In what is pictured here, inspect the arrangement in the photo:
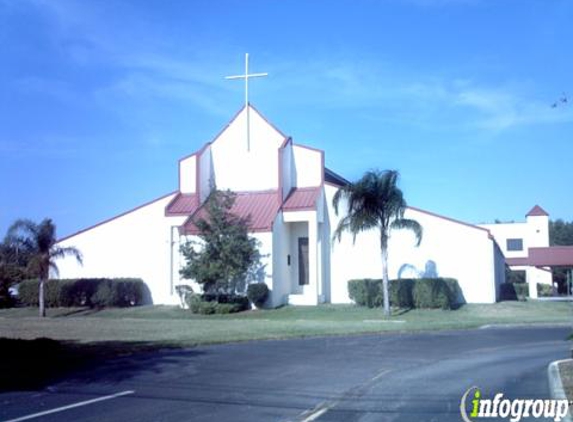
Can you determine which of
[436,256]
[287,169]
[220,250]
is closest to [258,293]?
[220,250]

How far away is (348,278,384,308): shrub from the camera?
3638 centimetres

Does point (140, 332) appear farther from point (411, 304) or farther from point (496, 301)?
point (496, 301)

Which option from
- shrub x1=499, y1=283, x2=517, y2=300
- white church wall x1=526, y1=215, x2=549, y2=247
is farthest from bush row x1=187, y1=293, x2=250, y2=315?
white church wall x1=526, y1=215, x2=549, y2=247

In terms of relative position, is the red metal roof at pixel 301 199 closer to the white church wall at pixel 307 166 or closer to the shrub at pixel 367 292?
the white church wall at pixel 307 166

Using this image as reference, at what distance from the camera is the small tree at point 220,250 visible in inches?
1423

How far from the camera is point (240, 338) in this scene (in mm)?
20391

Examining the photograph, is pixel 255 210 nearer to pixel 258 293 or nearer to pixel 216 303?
pixel 258 293

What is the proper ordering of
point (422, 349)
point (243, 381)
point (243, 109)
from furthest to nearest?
point (243, 109) < point (422, 349) < point (243, 381)

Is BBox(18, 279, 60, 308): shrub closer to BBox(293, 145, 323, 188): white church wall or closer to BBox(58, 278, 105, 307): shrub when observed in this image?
BBox(58, 278, 105, 307): shrub

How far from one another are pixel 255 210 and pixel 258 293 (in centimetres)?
522

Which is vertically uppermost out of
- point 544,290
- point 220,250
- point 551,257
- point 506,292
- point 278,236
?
point 278,236

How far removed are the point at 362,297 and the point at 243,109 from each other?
1343 centimetres

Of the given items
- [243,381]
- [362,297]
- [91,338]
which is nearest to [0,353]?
[91,338]

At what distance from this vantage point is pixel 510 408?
9602mm
